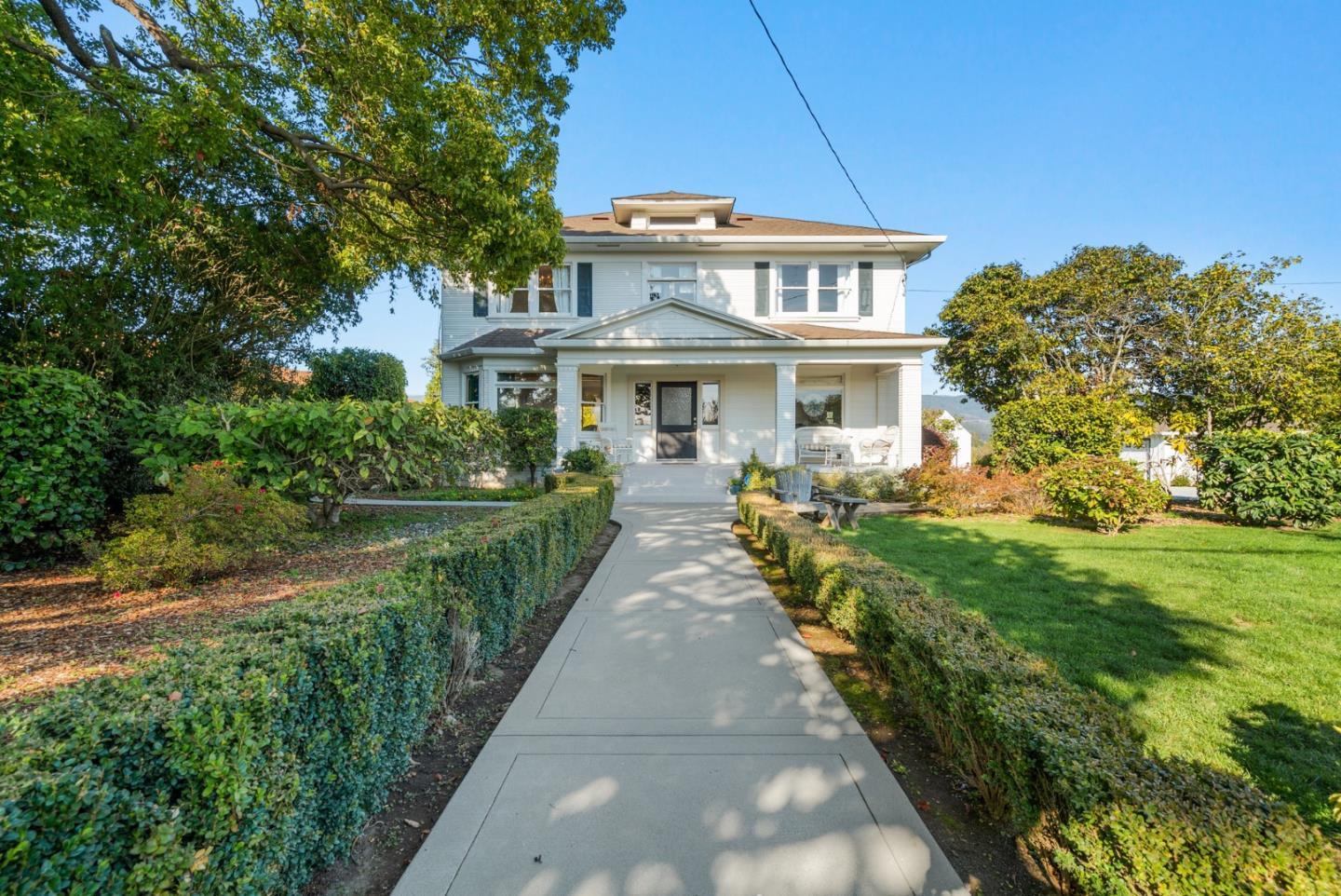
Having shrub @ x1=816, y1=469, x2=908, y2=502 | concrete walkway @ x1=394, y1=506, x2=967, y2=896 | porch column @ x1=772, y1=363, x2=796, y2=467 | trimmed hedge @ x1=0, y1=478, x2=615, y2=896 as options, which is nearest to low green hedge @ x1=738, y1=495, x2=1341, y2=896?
concrete walkway @ x1=394, y1=506, x2=967, y2=896

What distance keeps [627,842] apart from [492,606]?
6.83 ft

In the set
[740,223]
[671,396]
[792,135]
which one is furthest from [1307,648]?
[740,223]

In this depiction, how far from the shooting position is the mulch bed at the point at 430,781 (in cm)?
225

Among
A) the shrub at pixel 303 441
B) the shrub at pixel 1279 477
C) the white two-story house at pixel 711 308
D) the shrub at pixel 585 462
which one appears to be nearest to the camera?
the shrub at pixel 303 441

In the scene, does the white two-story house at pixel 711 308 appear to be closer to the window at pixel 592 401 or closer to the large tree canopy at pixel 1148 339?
the window at pixel 592 401

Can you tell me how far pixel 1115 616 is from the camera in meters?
5.15

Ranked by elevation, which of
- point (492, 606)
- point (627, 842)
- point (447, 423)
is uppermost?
point (447, 423)

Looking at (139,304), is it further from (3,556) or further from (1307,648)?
(1307,648)

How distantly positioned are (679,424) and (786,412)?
3618 millimetres

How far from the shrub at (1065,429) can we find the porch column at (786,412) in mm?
5225

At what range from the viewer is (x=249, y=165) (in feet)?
32.4

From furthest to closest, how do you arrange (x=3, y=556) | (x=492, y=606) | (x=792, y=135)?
(x=792, y=135) < (x=3, y=556) < (x=492, y=606)

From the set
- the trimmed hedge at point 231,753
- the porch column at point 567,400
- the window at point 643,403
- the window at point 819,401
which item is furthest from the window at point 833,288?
the trimmed hedge at point 231,753

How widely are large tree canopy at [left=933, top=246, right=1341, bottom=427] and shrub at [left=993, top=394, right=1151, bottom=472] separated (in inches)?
94.6
